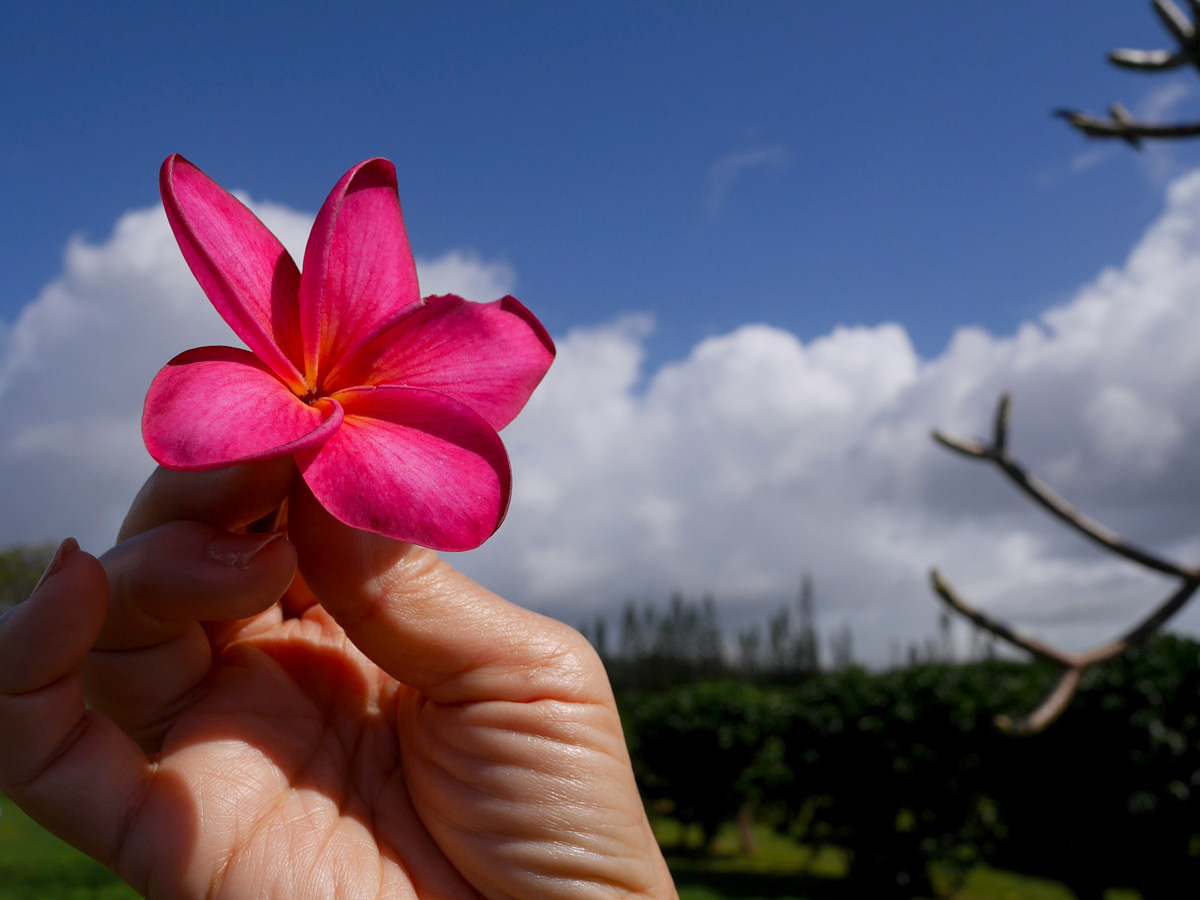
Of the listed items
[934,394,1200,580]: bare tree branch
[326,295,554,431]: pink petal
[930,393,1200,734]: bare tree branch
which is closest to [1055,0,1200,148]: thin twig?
[930,393,1200,734]: bare tree branch

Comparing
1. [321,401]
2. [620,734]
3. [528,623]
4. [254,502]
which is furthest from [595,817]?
[321,401]

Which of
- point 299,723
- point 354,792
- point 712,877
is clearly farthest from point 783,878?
point 299,723

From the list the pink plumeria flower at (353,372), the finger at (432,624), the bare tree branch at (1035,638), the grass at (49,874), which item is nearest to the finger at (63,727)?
the finger at (432,624)

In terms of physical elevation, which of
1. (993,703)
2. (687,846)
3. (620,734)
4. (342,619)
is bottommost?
(687,846)

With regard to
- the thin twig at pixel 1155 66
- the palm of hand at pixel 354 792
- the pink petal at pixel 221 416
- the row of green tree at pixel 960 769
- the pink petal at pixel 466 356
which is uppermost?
the thin twig at pixel 1155 66

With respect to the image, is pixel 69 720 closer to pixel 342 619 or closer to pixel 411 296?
pixel 342 619

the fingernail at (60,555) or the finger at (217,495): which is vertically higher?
the finger at (217,495)

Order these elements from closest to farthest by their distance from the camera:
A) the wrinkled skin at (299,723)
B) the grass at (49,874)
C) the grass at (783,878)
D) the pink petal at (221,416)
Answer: the pink petal at (221,416), the wrinkled skin at (299,723), the grass at (49,874), the grass at (783,878)

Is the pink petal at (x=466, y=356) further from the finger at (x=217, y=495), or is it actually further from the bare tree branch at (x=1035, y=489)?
the bare tree branch at (x=1035, y=489)
